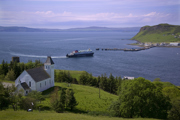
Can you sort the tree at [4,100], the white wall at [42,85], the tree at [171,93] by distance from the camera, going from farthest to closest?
Answer: 1. the white wall at [42,85]
2. the tree at [171,93]
3. the tree at [4,100]

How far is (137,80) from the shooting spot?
84.5ft

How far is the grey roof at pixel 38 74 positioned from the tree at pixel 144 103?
1941 cm

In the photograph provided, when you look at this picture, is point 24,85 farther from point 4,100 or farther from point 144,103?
point 144,103

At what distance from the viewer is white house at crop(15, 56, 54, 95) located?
34.4 meters

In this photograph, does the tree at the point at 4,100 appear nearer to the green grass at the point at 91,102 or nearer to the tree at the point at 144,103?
the green grass at the point at 91,102

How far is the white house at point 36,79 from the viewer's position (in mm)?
34366

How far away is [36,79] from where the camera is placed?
35812mm

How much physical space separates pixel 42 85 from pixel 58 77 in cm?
1629

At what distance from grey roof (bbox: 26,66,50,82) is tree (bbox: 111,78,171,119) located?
19405mm

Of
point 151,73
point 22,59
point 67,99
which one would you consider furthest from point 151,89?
point 22,59

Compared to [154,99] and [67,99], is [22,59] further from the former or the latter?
[154,99]

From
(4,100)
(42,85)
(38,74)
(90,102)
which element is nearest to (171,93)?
(90,102)

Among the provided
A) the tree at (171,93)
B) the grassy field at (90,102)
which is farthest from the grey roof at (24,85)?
the tree at (171,93)

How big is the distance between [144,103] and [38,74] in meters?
23.6
